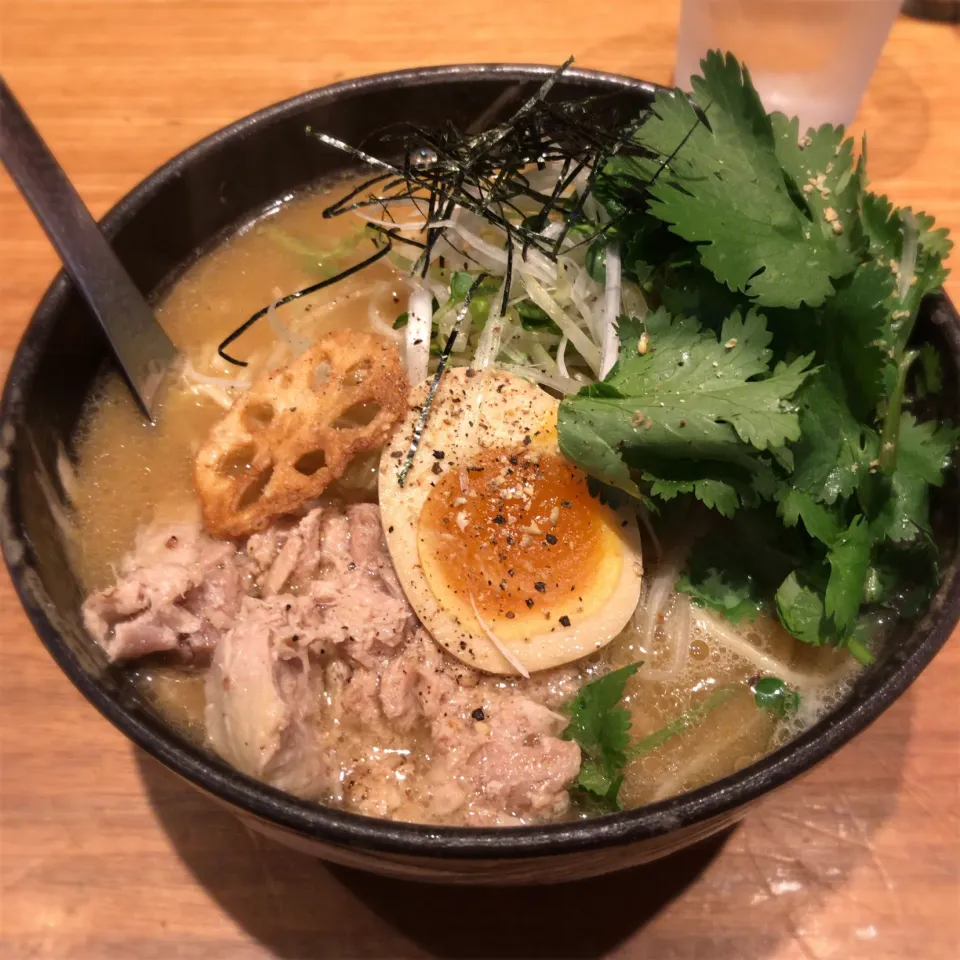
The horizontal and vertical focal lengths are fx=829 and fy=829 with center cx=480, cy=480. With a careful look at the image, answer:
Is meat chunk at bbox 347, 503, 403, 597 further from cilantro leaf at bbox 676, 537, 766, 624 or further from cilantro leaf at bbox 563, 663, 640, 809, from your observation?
cilantro leaf at bbox 676, 537, 766, 624

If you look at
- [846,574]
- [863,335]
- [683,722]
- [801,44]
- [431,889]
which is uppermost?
[801,44]

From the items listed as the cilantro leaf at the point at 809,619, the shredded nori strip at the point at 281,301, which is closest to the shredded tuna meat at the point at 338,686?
the cilantro leaf at the point at 809,619

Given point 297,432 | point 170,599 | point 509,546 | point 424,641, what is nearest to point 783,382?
point 509,546

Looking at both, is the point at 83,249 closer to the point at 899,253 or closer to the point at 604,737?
the point at 604,737

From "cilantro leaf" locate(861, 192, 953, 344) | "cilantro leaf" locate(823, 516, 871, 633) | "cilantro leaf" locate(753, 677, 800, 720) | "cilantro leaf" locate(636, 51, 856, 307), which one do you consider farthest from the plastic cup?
"cilantro leaf" locate(753, 677, 800, 720)

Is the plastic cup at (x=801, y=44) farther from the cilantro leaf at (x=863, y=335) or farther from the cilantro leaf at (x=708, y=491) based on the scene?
the cilantro leaf at (x=708, y=491)

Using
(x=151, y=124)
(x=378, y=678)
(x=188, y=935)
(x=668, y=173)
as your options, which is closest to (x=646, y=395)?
(x=668, y=173)

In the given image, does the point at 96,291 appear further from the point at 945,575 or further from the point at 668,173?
the point at 945,575

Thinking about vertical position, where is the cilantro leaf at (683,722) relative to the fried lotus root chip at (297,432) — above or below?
below
